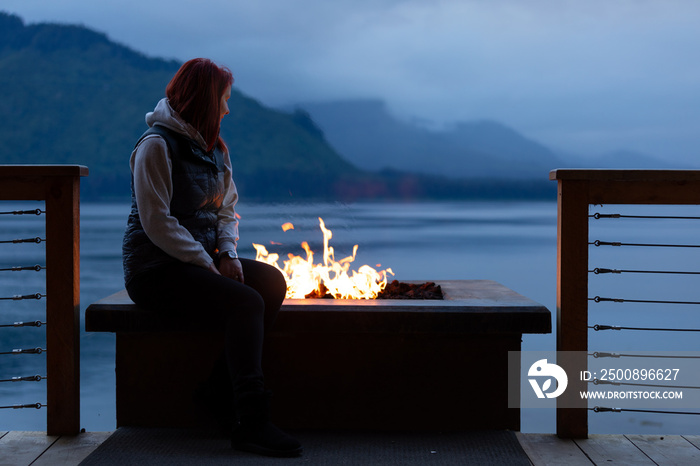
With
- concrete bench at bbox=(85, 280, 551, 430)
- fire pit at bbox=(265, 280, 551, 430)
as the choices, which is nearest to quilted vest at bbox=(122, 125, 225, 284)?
concrete bench at bbox=(85, 280, 551, 430)

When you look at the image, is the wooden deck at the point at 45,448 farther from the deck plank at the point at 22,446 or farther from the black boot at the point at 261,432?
the black boot at the point at 261,432

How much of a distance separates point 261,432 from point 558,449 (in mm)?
929

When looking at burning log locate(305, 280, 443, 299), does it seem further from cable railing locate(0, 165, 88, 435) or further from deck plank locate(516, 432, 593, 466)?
cable railing locate(0, 165, 88, 435)

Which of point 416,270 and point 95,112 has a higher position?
point 95,112

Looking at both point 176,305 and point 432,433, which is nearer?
point 176,305

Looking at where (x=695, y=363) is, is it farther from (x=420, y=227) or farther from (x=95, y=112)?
(x=420, y=227)

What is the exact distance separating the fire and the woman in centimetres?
44

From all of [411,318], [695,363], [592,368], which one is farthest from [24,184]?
[695,363]

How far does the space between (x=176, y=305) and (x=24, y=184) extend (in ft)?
2.30

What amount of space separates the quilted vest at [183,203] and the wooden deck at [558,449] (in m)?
0.56

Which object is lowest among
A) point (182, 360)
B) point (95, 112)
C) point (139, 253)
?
point (182, 360)

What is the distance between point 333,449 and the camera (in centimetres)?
210

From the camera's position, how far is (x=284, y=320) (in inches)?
88.8

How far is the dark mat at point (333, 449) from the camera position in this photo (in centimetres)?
200
